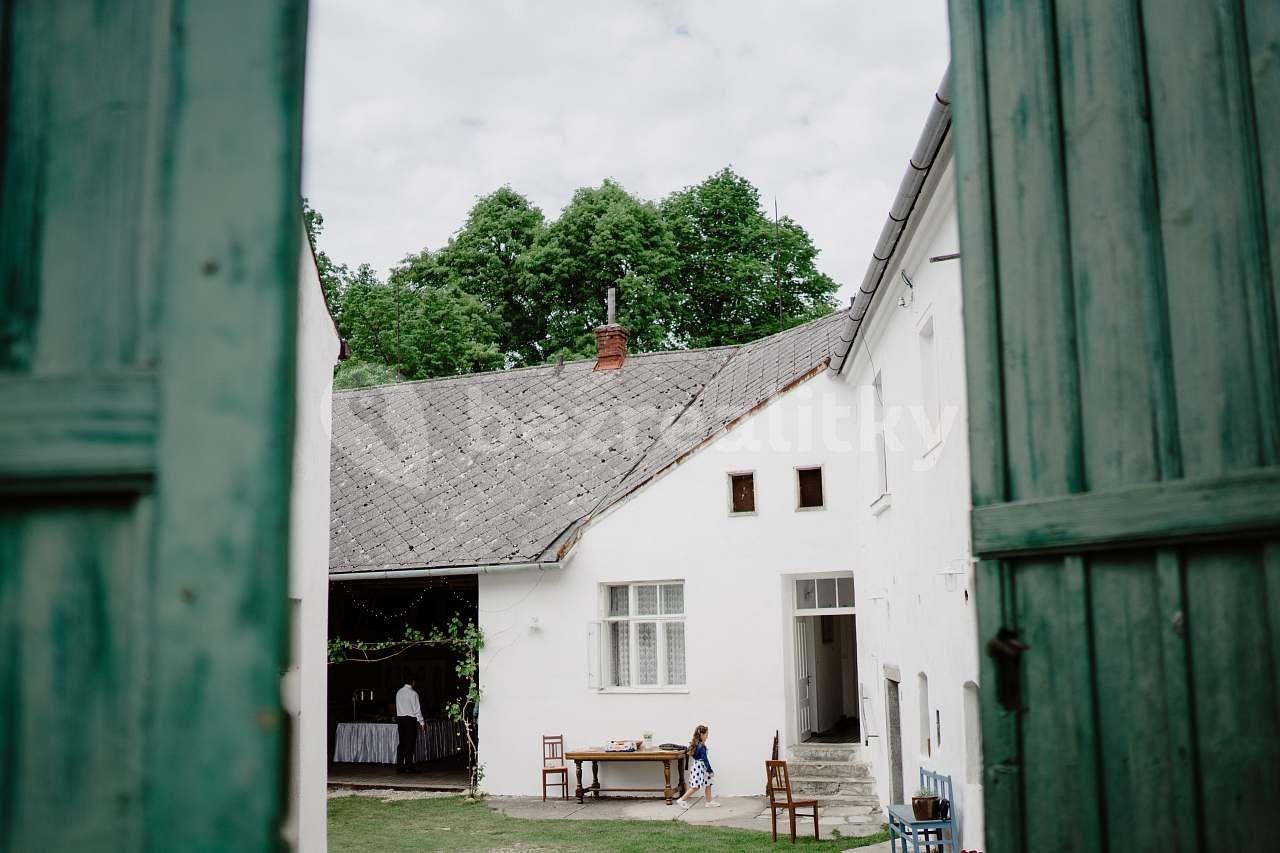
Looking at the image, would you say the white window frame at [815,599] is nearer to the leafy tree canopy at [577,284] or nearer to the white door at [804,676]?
the white door at [804,676]

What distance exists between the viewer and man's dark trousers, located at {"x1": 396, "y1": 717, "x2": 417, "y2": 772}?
18.6 m

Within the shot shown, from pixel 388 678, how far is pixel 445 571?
4803mm

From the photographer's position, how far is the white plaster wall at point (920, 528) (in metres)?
9.01

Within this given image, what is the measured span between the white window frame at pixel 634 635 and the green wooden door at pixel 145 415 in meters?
15.0

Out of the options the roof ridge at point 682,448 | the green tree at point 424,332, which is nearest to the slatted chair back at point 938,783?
the roof ridge at point 682,448

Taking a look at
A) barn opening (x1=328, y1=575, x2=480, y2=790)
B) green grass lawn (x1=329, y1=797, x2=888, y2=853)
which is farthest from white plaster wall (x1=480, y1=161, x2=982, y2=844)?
barn opening (x1=328, y1=575, x2=480, y2=790)

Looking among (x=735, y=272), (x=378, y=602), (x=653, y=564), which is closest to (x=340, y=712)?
(x=378, y=602)

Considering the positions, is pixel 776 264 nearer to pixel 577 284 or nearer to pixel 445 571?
pixel 577 284

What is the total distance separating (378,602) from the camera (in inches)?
797

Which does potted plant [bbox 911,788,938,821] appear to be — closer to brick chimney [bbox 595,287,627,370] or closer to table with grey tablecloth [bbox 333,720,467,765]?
table with grey tablecloth [bbox 333,720,467,765]

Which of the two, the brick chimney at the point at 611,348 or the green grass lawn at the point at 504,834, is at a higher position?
the brick chimney at the point at 611,348

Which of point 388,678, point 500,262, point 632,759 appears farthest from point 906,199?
point 500,262

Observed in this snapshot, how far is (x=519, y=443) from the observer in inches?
782

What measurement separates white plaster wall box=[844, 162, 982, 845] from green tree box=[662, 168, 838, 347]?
16649mm
